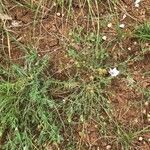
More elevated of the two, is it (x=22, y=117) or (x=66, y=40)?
(x=66, y=40)

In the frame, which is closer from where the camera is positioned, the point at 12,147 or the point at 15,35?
the point at 12,147

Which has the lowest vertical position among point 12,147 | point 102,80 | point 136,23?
point 12,147

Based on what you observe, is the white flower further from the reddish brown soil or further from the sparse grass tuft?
the sparse grass tuft

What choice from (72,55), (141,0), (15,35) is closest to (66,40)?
(72,55)

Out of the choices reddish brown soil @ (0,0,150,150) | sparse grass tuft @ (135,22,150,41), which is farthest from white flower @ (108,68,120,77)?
sparse grass tuft @ (135,22,150,41)

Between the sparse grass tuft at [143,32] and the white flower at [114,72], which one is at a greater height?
the sparse grass tuft at [143,32]

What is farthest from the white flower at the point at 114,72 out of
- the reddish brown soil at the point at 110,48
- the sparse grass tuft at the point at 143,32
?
the sparse grass tuft at the point at 143,32

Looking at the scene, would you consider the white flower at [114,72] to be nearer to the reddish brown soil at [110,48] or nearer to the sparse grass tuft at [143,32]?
the reddish brown soil at [110,48]

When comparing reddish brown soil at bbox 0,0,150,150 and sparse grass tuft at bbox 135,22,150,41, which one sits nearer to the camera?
reddish brown soil at bbox 0,0,150,150

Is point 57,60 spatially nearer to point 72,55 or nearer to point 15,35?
point 72,55

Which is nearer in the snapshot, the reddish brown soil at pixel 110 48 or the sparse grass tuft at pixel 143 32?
the reddish brown soil at pixel 110 48

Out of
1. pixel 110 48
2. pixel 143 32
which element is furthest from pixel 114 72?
pixel 143 32
